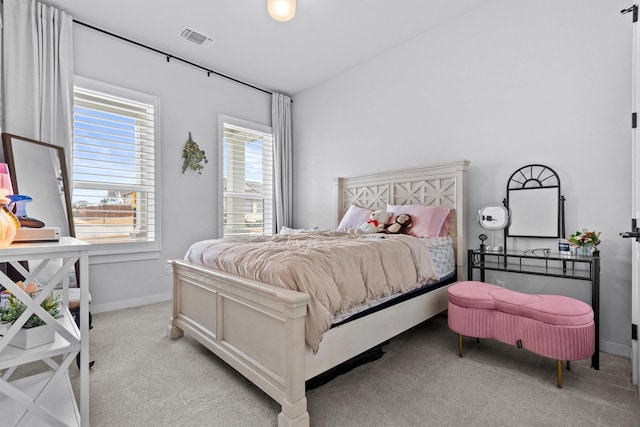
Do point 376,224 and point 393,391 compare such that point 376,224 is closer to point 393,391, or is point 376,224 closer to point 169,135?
point 393,391

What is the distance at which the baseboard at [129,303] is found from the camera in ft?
10.4

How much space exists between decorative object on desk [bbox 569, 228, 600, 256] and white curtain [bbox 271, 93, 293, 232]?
343cm

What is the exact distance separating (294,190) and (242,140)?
109cm

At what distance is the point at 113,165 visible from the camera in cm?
335

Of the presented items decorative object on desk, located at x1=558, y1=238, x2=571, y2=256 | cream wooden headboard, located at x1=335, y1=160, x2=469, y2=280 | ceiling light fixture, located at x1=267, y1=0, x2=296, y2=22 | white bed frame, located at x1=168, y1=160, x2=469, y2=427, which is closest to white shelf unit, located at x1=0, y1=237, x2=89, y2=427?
white bed frame, located at x1=168, y1=160, x2=469, y2=427

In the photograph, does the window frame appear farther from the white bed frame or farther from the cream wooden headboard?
the cream wooden headboard

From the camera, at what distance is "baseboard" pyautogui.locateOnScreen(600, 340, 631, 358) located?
217 cm

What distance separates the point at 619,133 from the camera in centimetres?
224

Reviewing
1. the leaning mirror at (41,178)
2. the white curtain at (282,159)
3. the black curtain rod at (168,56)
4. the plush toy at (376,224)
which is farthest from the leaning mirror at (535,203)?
the leaning mirror at (41,178)

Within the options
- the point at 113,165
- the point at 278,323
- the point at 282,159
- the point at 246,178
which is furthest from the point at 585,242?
the point at 113,165

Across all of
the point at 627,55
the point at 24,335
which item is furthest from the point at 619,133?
the point at 24,335

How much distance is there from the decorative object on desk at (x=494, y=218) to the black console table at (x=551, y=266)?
0.39 ft

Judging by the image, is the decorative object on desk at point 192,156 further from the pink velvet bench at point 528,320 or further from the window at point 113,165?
Answer: the pink velvet bench at point 528,320

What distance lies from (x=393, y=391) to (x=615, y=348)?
176 centimetres
